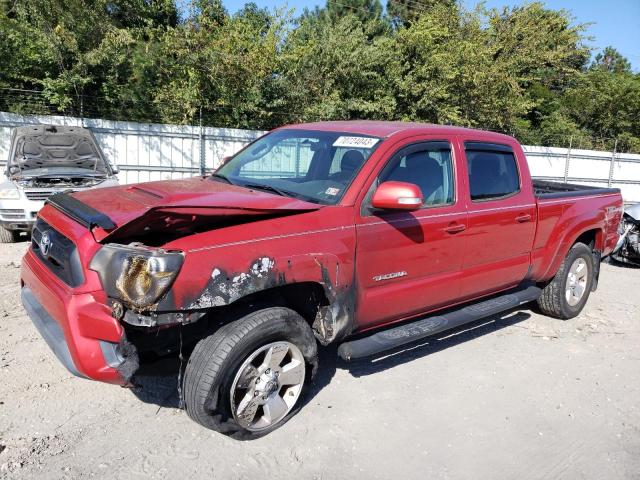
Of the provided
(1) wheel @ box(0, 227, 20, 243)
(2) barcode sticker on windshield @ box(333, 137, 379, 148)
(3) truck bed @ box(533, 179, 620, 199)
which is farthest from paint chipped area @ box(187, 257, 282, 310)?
(1) wheel @ box(0, 227, 20, 243)

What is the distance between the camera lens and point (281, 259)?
3146 millimetres

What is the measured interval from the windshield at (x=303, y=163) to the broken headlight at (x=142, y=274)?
123 cm

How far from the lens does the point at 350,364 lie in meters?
4.44

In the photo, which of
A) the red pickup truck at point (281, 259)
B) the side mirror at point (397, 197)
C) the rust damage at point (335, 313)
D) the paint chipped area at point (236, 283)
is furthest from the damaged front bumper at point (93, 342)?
the side mirror at point (397, 197)

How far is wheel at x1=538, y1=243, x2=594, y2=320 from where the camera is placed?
572 centimetres

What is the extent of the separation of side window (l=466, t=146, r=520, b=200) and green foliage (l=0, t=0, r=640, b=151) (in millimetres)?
10975

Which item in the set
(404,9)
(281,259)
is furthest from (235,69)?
(404,9)

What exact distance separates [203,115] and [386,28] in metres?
14.0

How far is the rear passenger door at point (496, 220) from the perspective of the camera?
4469mm

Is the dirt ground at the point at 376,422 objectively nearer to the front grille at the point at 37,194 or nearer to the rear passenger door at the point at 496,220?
the rear passenger door at the point at 496,220

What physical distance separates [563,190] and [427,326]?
3307 millimetres

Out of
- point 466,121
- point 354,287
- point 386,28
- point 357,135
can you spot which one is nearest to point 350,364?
point 354,287

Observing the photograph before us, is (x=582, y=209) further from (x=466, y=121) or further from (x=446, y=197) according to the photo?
(x=466, y=121)

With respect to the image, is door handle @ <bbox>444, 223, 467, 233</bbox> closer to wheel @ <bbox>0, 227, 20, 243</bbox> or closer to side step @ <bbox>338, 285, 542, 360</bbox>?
side step @ <bbox>338, 285, 542, 360</bbox>
